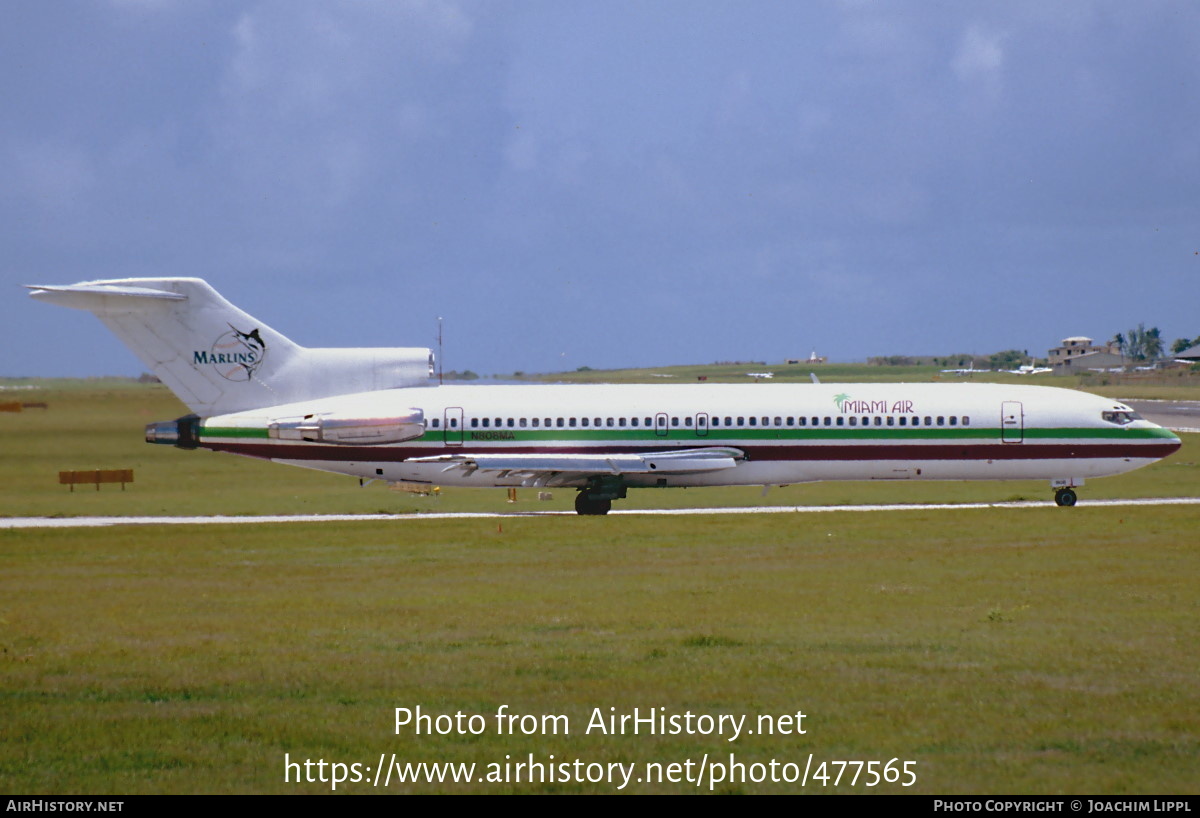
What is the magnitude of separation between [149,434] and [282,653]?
24842 mm

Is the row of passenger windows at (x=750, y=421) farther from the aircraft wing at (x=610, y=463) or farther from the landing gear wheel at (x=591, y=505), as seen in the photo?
the landing gear wheel at (x=591, y=505)

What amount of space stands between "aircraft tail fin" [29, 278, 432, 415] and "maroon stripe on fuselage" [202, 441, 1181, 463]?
5.94 ft

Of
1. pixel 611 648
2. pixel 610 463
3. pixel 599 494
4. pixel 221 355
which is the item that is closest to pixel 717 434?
pixel 610 463

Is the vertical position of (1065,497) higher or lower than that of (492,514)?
higher

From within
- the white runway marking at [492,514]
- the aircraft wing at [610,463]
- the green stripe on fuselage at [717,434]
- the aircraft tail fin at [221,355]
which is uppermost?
the aircraft tail fin at [221,355]

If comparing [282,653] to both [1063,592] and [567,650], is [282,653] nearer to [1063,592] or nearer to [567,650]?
[567,650]

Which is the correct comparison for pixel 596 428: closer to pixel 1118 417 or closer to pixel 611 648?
pixel 1118 417

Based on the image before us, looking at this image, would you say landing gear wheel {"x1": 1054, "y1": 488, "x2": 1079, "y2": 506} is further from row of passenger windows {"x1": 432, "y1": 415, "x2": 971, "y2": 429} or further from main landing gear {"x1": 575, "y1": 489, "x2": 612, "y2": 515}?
main landing gear {"x1": 575, "y1": 489, "x2": 612, "y2": 515}

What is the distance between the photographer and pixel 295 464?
3984cm

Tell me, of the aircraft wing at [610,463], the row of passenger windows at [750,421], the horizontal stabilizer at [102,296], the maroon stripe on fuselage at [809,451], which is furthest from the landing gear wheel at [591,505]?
the horizontal stabilizer at [102,296]

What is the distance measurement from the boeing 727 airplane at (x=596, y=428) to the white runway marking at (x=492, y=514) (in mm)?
980

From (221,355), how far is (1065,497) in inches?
1064

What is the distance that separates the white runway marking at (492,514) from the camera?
37188 mm

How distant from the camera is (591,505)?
39125mm
